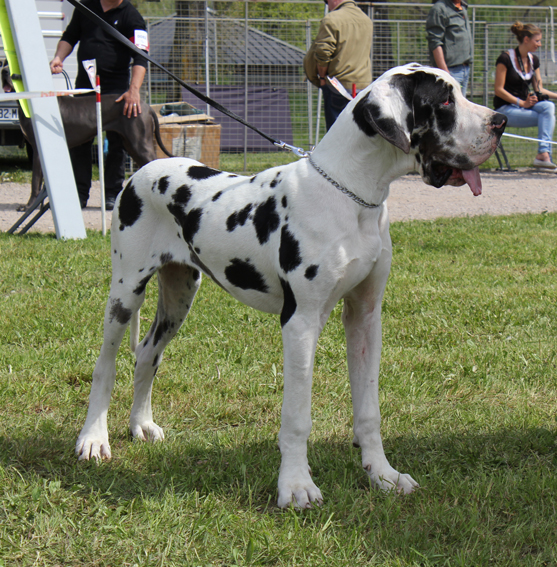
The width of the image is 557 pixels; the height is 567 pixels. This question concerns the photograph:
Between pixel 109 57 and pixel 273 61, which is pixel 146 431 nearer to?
pixel 109 57

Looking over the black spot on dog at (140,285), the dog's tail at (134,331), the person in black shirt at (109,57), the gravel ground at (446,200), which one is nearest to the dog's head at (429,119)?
the black spot on dog at (140,285)

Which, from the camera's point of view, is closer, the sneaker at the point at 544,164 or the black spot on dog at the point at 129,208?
the black spot on dog at the point at 129,208

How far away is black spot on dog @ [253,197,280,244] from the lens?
2.60m

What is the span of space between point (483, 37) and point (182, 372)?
41.7 ft

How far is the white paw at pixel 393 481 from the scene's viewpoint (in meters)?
2.70

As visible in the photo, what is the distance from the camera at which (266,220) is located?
8.64 feet

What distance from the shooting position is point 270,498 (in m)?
2.67

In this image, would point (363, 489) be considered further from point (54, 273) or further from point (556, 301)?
point (54, 273)

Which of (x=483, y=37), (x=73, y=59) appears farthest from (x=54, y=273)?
(x=483, y=37)

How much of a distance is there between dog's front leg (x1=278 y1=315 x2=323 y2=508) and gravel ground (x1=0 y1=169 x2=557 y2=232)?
5.63 metres

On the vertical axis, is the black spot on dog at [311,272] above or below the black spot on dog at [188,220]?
below

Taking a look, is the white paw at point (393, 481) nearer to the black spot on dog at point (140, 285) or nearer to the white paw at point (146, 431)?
the white paw at point (146, 431)

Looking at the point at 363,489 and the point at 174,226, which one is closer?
the point at 363,489

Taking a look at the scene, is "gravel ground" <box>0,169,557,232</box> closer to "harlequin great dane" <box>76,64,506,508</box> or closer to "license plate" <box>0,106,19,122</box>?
"license plate" <box>0,106,19,122</box>
